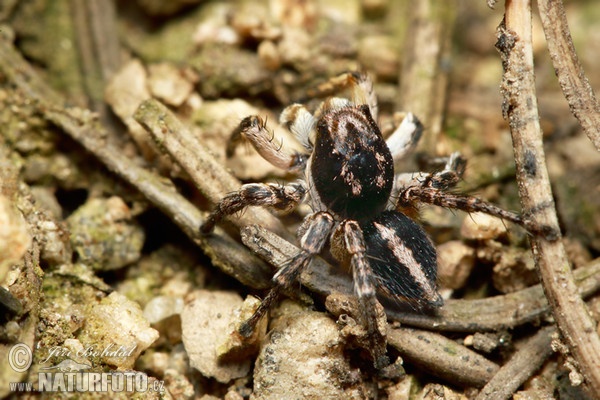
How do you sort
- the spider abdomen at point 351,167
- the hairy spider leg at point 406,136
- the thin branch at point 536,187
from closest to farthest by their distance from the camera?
the thin branch at point 536,187
the spider abdomen at point 351,167
the hairy spider leg at point 406,136

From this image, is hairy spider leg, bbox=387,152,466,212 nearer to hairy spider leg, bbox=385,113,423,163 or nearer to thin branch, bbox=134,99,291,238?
hairy spider leg, bbox=385,113,423,163

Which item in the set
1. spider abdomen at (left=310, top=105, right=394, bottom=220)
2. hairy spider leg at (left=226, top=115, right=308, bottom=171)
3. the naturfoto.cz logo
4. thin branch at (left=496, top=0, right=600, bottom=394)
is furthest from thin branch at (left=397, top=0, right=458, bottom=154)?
the naturfoto.cz logo

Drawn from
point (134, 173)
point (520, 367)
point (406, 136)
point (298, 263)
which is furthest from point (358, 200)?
point (134, 173)

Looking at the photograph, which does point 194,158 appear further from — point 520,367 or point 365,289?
point 520,367

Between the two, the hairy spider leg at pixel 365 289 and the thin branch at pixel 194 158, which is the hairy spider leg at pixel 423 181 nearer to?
the hairy spider leg at pixel 365 289

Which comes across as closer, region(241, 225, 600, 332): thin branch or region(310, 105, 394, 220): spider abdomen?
region(241, 225, 600, 332): thin branch

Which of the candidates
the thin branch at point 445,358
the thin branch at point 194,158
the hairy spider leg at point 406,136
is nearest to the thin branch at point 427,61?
the hairy spider leg at point 406,136
